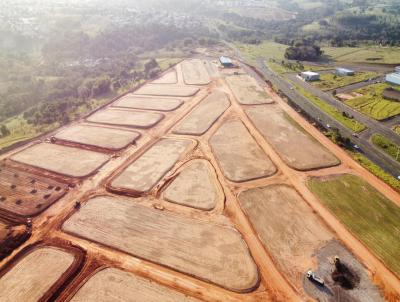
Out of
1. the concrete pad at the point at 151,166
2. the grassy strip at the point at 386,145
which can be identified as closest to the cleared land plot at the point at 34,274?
the concrete pad at the point at 151,166

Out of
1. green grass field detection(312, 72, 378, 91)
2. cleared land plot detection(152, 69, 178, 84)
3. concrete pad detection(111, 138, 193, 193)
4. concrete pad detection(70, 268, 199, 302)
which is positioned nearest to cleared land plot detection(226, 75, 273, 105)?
cleared land plot detection(152, 69, 178, 84)

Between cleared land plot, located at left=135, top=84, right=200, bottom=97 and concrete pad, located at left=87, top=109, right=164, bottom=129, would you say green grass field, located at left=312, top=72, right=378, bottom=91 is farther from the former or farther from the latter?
concrete pad, located at left=87, top=109, right=164, bottom=129

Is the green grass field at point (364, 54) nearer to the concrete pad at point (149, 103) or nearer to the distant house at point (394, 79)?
the distant house at point (394, 79)

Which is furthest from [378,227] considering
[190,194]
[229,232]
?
[190,194]

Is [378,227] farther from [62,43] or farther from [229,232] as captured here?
[62,43]

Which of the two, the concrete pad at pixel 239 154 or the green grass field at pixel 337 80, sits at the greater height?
the green grass field at pixel 337 80

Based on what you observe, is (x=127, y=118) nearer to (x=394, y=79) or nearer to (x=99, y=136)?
(x=99, y=136)
